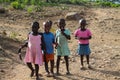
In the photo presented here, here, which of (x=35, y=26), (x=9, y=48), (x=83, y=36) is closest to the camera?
(x=35, y=26)

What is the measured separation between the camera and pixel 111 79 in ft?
27.2

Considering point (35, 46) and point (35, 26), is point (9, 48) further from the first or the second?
point (35, 26)

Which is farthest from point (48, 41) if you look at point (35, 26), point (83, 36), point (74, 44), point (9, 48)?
point (74, 44)

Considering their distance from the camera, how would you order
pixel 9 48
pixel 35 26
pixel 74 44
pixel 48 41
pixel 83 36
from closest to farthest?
1. pixel 35 26
2. pixel 48 41
3. pixel 83 36
4. pixel 9 48
5. pixel 74 44

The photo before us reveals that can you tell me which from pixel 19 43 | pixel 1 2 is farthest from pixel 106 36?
pixel 1 2

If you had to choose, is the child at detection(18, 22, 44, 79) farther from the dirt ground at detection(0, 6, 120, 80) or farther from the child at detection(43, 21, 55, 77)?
the dirt ground at detection(0, 6, 120, 80)

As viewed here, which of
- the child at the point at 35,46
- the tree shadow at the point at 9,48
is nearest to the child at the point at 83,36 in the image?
the child at the point at 35,46

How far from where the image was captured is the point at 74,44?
13.4 meters

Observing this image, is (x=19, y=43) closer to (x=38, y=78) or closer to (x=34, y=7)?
(x=38, y=78)

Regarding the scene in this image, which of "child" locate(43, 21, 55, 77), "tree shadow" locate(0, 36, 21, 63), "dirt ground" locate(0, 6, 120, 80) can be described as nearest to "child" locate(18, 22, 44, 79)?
"child" locate(43, 21, 55, 77)

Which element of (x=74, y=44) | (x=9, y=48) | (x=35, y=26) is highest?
(x=35, y=26)

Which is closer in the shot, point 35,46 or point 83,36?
point 35,46

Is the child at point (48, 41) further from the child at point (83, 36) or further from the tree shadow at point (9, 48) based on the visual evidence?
the tree shadow at point (9, 48)

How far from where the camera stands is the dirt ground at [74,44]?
341 inches
